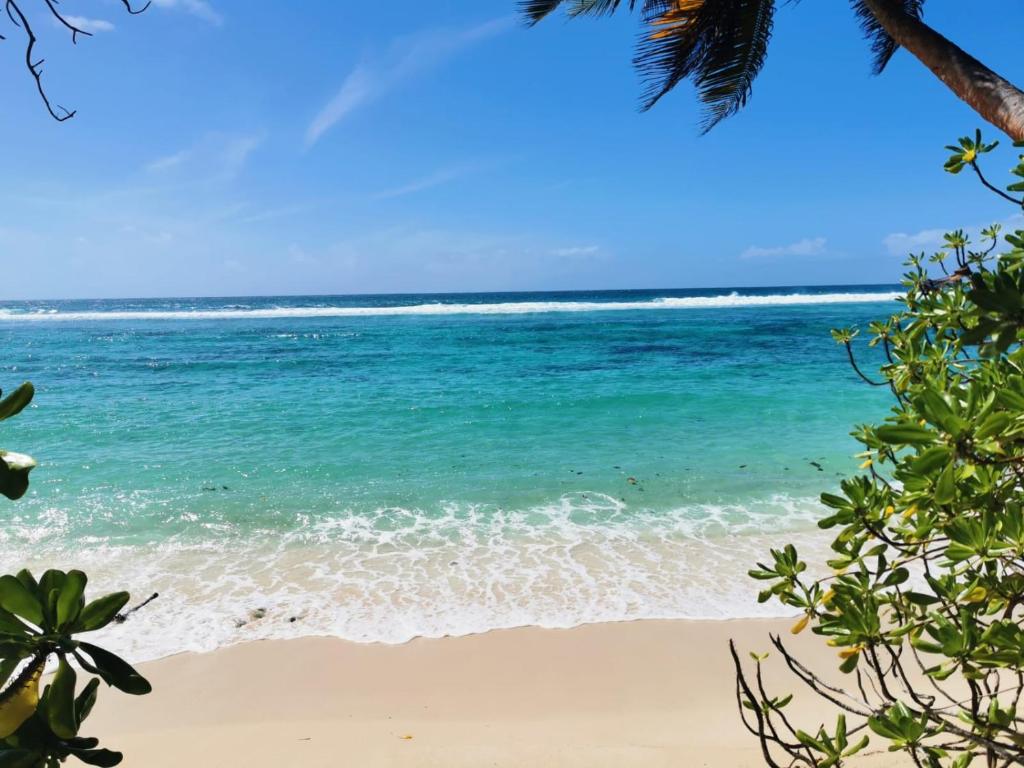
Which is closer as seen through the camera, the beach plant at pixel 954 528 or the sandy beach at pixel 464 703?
the beach plant at pixel 954 528

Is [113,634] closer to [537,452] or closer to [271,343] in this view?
[537,452]

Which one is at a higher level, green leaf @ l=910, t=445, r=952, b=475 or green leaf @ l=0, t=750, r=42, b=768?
green leaf @ l=910, t=445, r=952, b=475

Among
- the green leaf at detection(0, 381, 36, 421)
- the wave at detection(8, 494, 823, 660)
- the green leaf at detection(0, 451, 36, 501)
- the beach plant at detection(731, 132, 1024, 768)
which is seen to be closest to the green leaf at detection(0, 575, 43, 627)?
the green leaf at detection(0, 451, 36, 501)

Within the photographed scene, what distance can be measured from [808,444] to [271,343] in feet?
70.7

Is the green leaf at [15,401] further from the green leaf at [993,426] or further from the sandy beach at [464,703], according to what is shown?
the sandy beach at [464,703]

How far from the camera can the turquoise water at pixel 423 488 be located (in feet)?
15.5

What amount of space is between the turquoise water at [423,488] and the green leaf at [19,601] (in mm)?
3731

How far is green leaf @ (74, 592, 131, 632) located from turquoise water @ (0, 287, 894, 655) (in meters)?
3.70

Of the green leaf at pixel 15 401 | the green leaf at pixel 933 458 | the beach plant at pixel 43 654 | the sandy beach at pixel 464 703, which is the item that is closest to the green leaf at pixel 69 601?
the beach plant at pixel 43 654

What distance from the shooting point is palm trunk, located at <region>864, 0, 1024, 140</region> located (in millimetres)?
2453

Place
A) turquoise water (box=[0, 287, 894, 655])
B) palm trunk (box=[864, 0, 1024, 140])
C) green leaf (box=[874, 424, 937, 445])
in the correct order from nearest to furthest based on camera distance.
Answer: green leaf (box=[874, 424, 937, 445])
palm trunk (box=[864, 0, 1024, 140])
turquoise water (box=[0, 287, 894, 655])

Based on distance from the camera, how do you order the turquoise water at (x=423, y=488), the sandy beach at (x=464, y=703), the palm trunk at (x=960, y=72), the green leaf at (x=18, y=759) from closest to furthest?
the green leaf at (x=18, y=759) → the palm trunk at (x=960, y=72) → the sandy beach at (x=464, y=703) → the turquoise water at (x=423, y=488)

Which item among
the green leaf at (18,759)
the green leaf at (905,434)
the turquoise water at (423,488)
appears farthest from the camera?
the turquoise water at (423,488)

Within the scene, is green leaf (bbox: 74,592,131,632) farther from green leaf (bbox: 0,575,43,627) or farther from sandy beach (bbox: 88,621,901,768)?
sandy beach (bbox: 88,621,901,768)
